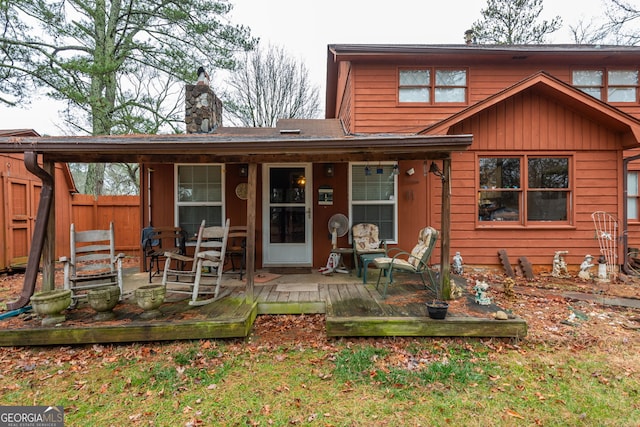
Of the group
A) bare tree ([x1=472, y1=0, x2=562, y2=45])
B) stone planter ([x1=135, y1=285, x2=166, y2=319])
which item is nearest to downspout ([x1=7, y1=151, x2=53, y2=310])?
stone planter ([x1=135, y1=285, x2=166, y2=319])

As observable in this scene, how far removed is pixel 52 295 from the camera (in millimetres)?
3021

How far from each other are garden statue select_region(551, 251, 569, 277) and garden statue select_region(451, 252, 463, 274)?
1906mm

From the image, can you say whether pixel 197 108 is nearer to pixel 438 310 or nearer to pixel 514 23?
pixel 438 310

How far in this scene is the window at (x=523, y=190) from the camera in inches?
240

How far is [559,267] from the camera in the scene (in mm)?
5961

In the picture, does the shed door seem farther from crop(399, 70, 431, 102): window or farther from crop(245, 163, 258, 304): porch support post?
crop(399, 70, 431, 102): window

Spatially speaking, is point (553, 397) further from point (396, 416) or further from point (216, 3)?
point (216, 3)

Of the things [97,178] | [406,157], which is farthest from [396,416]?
[97,178]

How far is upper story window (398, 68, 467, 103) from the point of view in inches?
259

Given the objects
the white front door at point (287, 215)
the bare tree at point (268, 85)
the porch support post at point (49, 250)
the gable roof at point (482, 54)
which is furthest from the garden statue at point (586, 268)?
the bare tree at point (268, 85)

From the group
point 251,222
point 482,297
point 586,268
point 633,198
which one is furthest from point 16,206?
point 633,198

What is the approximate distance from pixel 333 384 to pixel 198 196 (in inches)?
177

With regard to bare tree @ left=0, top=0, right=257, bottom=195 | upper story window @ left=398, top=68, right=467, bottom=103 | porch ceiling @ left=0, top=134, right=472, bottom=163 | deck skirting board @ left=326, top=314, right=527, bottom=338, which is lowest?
deck skirting board @ left=326, top=314, right=527, bottom=338

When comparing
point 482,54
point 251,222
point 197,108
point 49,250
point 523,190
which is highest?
point 482,54
